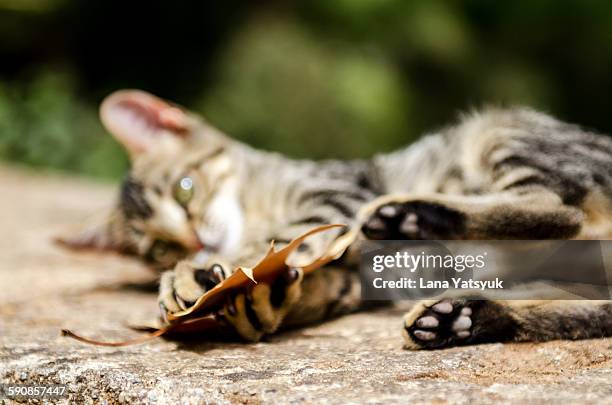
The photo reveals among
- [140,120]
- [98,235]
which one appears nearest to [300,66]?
[140,120]

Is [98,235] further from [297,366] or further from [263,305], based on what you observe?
[297,366]

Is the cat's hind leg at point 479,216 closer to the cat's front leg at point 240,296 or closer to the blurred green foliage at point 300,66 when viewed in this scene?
the cat's front leg at point 240,296

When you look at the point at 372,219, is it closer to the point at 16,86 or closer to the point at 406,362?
the point at 406,362

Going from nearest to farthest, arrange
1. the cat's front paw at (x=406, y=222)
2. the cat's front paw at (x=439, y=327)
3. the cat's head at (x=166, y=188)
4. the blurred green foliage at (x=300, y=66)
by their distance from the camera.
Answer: the cat's front paw at (x=439, y=327) → the cat's front paw at (x=406, y=222) → the cat's head at (x=166, y=188) → the blurred green foliage at (x=300, y=66)

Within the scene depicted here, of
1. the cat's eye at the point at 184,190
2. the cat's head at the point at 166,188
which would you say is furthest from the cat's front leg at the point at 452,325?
the cat's eye at the point at 184,190

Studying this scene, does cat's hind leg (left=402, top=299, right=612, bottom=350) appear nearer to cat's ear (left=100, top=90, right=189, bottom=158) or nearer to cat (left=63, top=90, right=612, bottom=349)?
cat (left=63, top=90, right=612, bottom=349)
